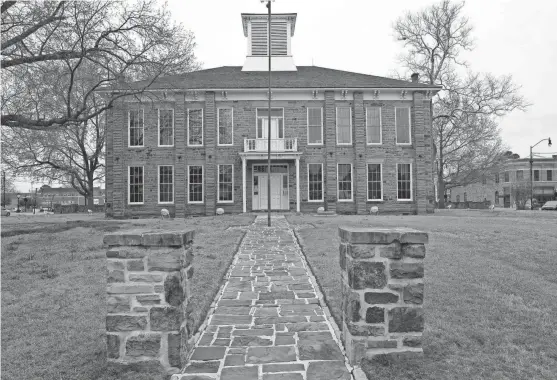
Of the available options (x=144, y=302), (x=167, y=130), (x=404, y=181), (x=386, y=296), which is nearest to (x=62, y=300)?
(x=144, y=302)

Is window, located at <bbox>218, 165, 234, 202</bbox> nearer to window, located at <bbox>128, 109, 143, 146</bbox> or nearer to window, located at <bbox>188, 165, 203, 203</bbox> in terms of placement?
window, located at <bbox>188, 165, 203, 203</bbox>

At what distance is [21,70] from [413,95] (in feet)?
65.2

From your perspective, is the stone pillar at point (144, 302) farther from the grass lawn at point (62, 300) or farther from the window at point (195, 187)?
the window at point (195, 187)

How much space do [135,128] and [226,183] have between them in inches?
258

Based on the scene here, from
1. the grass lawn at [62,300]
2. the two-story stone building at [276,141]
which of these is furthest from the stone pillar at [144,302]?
the two-story stone building at [276,141]

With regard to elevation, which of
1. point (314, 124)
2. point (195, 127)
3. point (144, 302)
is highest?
point (314, 124)

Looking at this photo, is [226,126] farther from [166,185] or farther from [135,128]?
[135,128]

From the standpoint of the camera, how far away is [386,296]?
406 centimetres

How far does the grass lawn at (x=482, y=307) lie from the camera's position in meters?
3.94

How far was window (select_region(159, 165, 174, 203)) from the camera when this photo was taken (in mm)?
23203

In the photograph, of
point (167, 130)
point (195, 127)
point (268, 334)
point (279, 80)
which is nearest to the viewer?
point (268, 334)

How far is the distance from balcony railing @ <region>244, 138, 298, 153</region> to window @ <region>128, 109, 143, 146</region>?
21.8 ft

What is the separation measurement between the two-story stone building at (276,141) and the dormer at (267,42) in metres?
4.03

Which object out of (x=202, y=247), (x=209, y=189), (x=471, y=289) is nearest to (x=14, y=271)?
(x=202, y=247)
